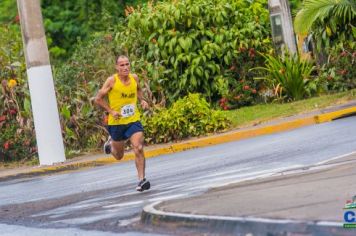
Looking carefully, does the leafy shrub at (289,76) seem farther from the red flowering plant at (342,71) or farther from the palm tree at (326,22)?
the palm tree at (326,22)

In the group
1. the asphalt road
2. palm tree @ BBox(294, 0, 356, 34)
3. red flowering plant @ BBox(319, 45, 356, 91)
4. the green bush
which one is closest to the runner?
the asphalt road

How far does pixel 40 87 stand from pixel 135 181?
5.64m

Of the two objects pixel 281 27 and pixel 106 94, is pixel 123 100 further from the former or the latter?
pixel 281 27

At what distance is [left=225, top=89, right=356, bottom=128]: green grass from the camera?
2072 cm

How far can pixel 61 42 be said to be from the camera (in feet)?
134

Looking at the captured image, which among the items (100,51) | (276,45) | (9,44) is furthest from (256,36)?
(9,44)

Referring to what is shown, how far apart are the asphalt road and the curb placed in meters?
0.17

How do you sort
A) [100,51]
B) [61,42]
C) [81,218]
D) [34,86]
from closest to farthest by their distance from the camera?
[81,218]
[34,86]
[100,51]
[61,42]

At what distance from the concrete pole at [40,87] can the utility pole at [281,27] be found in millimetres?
6109

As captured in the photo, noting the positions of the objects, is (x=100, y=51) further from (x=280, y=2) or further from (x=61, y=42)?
(x=61, y=42)

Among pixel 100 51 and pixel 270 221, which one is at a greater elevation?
pixel 100 51

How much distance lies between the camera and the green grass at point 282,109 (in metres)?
20.7

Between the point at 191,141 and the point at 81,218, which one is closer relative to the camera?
the point at 81,218

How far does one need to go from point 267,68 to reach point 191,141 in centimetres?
419
